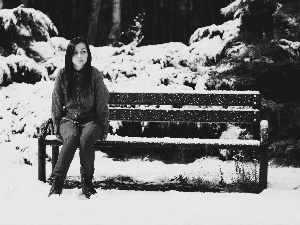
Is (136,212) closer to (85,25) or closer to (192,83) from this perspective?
(192,83)

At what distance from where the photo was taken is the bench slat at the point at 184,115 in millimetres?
5641

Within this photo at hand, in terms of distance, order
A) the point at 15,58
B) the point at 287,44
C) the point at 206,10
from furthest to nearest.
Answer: the point at 206,10, the point at 15,58, the point at 287,44

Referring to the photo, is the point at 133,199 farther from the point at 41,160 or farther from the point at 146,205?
the point at 41,160

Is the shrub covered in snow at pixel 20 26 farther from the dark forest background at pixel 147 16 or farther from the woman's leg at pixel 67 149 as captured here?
the woman's leg at pixel 67 149

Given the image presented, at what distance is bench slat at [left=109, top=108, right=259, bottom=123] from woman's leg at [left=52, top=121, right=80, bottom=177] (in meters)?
1.19

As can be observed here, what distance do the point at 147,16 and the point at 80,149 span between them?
8.54m

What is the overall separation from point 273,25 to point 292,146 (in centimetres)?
207

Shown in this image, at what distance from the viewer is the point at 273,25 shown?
6605mm

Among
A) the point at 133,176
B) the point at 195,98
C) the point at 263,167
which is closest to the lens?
the point at 263,167

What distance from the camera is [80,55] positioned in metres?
4.82

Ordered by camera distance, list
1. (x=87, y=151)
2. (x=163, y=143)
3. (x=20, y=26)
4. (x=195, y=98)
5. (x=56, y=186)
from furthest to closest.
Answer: (x=20, y=26) → (x=195, y=98) → (x=163, y=143) → (x=87, y=151) → (x=56, y=186)

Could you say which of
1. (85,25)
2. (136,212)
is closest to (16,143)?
(136,212)

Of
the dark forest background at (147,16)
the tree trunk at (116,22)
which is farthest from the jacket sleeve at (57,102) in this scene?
the dark forest background at (147,16)

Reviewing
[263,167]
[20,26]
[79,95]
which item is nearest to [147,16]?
[20,26]
